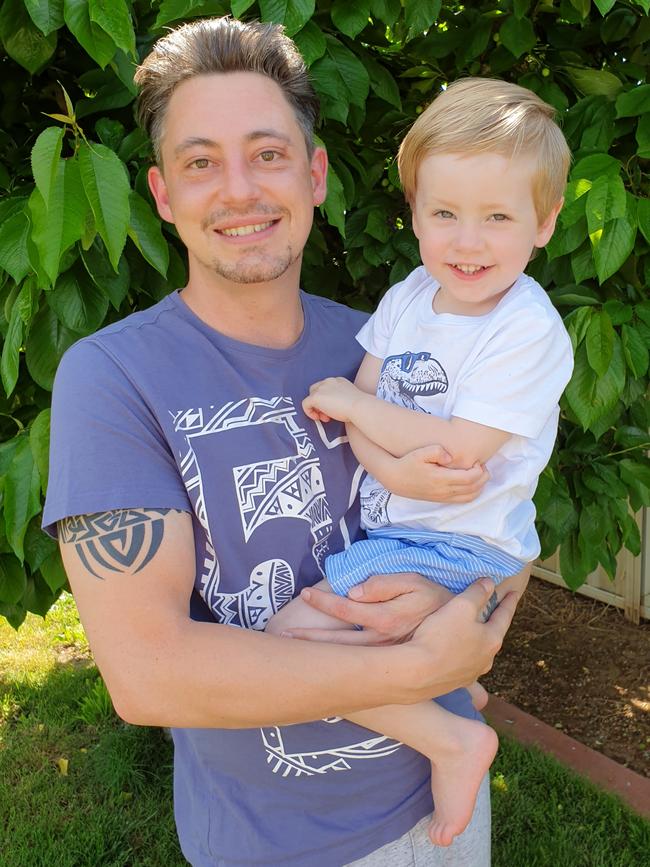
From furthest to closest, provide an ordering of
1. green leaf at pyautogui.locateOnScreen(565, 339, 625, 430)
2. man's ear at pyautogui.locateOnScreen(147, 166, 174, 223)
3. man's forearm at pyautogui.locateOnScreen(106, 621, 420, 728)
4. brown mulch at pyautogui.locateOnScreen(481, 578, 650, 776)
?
brown mulch at pyautogui.locateOnScreen(481, 578, 650, 776), green leaf at pyautogui.locateOnScreen(565, 339, 625, 430), man's ear at pyautogui.locateOnScreen(147, 166, 174, 223), man's forearm at pyautogui.locateOnScreen(106, 621, 420, 728)

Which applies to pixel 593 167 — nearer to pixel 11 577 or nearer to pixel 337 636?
pixel 337 636

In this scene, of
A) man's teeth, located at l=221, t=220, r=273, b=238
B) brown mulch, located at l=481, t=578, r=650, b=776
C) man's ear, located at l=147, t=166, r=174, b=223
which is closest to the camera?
man's teeth, located at l=221, t=220, r=273, b=238

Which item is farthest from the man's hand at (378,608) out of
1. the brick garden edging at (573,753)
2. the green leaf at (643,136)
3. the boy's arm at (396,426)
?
the brick garden edging at (573,753)

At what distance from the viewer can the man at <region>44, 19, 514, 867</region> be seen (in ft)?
4.59

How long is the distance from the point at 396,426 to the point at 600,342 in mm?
626

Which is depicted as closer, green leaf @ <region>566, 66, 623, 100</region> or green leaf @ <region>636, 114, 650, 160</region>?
green leaf @ <region>636, 114, 650, 160</region>

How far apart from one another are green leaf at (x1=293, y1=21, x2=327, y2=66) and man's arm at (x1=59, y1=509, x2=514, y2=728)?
1.03 metres

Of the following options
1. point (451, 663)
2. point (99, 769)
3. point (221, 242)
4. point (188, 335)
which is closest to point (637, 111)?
point (221, 242)

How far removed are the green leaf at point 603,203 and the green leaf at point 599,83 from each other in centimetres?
53

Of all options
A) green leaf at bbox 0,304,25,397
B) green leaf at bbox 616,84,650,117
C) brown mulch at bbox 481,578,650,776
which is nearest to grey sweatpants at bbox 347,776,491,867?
green leaf at bbox 0,304,25,397

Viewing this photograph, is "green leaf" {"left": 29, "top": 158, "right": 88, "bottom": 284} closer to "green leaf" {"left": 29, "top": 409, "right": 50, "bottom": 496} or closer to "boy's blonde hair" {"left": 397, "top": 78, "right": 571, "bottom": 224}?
"green leaf" {"left": 29, "top": 409, "right": 50, "bottom": 496}

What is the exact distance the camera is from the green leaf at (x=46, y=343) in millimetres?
1962

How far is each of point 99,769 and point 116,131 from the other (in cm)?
273

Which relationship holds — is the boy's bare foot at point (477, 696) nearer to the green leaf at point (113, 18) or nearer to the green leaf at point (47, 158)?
the green leaf at point (47, 158)
